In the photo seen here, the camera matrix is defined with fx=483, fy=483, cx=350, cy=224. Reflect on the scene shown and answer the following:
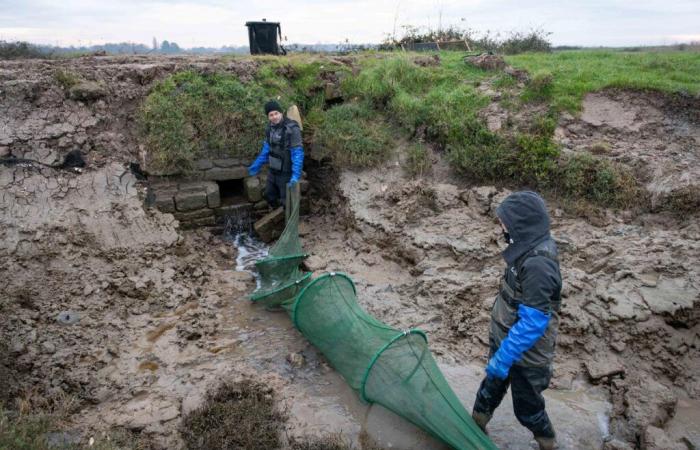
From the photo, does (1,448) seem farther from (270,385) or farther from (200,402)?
(270,385)

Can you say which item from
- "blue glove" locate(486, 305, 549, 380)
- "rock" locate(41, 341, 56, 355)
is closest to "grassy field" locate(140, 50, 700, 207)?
"rock" locate(41, 341, 56, 355)

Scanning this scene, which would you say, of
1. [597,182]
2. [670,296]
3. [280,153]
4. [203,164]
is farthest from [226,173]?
[670,296]

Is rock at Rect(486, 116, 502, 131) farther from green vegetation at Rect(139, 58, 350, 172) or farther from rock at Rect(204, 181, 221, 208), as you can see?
rock at Rect(204, 181, 221, 208)

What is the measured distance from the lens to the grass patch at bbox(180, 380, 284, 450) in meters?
3.84

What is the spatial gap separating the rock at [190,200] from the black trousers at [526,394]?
6.02m

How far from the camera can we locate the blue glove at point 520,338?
318 centimetres

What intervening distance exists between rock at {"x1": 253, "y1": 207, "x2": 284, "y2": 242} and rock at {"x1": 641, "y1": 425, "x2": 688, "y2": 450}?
5976 mm

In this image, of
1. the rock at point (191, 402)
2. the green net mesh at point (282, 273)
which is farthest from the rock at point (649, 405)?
the rock at point (191, 402)

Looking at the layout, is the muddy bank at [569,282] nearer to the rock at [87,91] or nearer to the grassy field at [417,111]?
the grassy field at [417,111]

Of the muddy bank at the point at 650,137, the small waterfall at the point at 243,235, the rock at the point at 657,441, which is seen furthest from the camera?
the small waterfall at the point at 243,235

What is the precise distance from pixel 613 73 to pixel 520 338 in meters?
7.32

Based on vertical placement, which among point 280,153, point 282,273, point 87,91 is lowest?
point 282,273

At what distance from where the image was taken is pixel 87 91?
7.99m

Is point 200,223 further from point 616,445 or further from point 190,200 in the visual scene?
point 616,445
